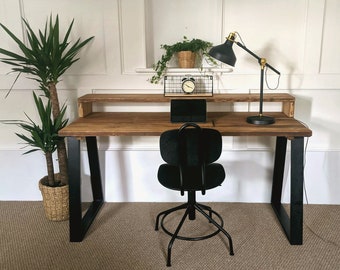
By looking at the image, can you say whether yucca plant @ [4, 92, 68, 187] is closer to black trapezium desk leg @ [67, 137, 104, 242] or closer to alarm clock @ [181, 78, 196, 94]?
black trapezium desk leg @ [67, 137, 104, 242]

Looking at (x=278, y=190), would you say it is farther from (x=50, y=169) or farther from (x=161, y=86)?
(x=50, y=169)

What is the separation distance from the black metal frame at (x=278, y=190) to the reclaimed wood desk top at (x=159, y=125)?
8 centimetres

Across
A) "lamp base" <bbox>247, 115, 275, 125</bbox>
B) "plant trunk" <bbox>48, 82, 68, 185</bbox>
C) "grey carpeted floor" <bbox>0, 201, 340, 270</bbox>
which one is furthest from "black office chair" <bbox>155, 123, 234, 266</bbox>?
"plant trunk" <bbox>48, 82, 68, 185</bbox>

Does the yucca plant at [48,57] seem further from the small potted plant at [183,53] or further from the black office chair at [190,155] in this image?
the black office chair at [190,155]

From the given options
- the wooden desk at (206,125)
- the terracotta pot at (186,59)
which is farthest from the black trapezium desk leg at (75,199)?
the terracotta pot at (186,59)

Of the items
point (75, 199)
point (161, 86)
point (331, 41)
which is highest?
point (331, 41)

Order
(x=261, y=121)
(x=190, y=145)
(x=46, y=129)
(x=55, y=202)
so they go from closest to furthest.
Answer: (x=190, y=145) → (x=261, y=121) → (x=46, y=129) → (x=55, y=202)

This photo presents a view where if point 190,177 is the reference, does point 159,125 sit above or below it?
above

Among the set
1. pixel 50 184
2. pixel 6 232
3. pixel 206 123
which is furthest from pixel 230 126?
pixel 6 232

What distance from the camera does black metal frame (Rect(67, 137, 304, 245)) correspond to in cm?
220

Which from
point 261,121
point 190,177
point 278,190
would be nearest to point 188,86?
point 261,121

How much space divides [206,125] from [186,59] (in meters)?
0.64

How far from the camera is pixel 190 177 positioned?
214cm

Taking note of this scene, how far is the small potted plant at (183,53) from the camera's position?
8.55ft
